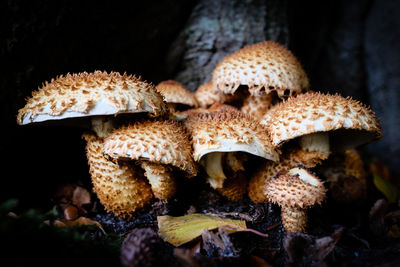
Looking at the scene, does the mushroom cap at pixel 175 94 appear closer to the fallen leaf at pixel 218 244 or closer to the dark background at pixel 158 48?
the dark background at pixel 158 48

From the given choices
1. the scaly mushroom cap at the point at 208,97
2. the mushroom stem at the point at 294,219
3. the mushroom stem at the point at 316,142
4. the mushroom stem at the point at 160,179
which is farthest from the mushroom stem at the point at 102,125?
the mushroom stem at the point at 316,142

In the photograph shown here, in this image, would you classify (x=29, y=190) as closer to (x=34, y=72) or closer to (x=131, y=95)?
(x=34, y=72)

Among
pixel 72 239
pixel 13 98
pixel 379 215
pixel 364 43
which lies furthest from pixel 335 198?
pixel 364 43

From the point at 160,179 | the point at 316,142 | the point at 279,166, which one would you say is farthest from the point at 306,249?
the point at 160,179

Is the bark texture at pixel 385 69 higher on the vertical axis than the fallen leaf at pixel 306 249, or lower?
higher

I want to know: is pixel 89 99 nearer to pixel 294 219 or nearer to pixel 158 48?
pixel 294 219
